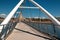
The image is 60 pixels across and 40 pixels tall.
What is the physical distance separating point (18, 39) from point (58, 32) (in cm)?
316

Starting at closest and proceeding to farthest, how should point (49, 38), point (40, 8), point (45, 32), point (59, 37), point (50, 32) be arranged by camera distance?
point (59, 37) → point (49, 38) → point (50, 32) → point (45, 32) → point (40, 8)

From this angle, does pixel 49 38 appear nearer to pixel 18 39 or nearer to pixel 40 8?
pixel 18 39

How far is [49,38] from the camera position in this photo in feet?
50.4

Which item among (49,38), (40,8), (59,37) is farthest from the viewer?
(40,8)

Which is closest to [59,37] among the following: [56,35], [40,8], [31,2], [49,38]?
[56,35]

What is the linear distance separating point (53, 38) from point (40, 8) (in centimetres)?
728

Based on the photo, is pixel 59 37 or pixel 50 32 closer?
pixel 59 37

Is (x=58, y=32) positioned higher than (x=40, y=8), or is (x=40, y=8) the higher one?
(x=40, y=8)

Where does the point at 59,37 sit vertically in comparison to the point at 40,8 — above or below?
below

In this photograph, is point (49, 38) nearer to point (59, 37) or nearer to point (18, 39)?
point (59, 37)

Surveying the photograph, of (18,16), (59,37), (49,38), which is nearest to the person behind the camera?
(59,37)

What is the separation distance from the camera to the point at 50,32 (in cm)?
1639

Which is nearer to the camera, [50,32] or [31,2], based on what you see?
[50,32]

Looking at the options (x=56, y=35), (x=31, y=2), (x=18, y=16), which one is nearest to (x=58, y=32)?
(x=56, y=35)
